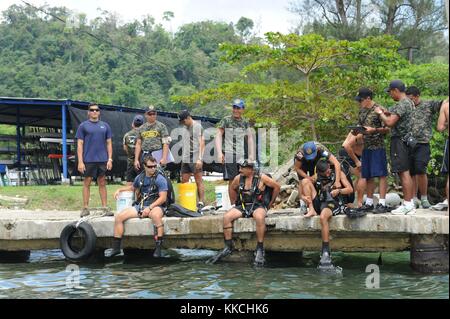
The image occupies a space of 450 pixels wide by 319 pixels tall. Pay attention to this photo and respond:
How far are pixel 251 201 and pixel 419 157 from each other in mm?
2520

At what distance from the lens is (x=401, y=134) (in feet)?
30.2

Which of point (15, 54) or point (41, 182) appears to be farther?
Result: point (15, 54)

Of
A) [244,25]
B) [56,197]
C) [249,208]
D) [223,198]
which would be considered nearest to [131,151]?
[223,198]

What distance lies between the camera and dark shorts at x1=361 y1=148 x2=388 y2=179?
30.9ft

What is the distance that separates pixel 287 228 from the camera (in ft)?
31.2

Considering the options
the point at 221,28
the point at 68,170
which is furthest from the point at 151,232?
the point at 221,28

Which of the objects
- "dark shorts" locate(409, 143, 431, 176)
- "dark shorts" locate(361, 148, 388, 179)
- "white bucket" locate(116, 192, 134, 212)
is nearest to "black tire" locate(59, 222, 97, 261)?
"white bucket" locate(116, 192, 134, 212)

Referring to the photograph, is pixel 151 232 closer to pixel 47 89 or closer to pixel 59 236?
pixel 59 236

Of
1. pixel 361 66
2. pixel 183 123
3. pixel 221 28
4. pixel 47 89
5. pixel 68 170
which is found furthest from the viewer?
pixel 221 28

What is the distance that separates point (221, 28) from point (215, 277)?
58.3m

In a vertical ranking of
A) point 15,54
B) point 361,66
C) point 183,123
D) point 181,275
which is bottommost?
point 181,275

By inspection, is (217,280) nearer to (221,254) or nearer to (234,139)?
(221,254)

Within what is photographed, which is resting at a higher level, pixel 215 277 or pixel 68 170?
pixel 68 170

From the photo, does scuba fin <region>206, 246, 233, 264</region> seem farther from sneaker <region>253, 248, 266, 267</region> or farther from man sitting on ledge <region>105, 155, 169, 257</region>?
man sitting on ledge <region>105, 155, 169, 257</region>
